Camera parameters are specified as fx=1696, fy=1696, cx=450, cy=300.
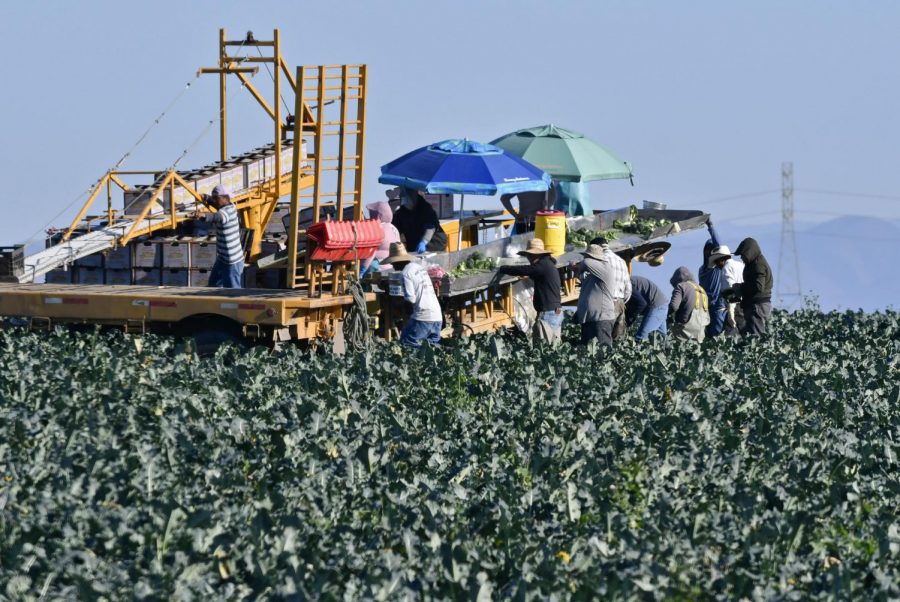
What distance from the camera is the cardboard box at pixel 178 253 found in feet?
61.9

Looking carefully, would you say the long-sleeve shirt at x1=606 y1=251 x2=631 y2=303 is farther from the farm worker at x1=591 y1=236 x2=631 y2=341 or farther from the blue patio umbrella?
the blue patio umbrella

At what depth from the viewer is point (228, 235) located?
707 inches

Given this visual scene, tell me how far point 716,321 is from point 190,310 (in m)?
7.32

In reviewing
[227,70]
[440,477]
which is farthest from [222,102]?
[440,477]

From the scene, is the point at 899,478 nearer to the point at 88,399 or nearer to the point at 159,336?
the point at 88,399

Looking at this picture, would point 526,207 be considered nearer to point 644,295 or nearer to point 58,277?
point 644,295

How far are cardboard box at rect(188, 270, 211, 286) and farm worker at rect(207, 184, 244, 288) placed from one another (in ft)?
1.37

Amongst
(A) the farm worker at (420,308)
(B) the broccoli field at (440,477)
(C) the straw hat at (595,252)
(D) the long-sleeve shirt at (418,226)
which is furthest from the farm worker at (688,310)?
(B) the broccoli field at (440,477)

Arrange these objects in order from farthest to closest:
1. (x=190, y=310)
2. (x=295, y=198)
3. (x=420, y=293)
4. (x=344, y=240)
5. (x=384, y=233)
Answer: (x=384, y=233), (x=295, y=198), (x=420, y=293), (x=344, y=240), (x=190, y=310)

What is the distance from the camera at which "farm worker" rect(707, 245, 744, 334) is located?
829 inches

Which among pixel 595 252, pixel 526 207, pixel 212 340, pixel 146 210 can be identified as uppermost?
pixel 526 207

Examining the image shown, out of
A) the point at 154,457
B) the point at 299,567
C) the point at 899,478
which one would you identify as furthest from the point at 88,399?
the point at 899,478

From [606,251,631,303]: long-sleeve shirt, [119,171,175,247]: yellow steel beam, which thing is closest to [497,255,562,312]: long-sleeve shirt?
[606,251,631,303]: long-sleeve shirt

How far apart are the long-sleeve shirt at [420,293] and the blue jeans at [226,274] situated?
1.99 meters
